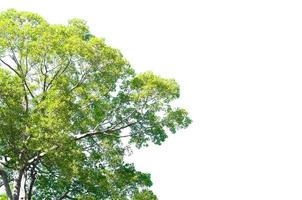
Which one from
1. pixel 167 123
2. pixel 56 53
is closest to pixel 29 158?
pixel 56 53

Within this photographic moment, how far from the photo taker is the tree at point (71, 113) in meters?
14.9

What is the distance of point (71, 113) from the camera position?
1523cm

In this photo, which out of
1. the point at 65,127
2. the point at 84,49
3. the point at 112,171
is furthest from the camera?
the point at 112,171

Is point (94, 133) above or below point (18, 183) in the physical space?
above

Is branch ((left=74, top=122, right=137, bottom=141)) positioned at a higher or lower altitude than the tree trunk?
higher

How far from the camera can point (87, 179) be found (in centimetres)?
1647

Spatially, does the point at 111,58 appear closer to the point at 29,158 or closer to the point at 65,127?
the point at 65,127

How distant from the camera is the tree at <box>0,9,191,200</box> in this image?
14.9 meters

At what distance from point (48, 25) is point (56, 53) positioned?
3.31 feet

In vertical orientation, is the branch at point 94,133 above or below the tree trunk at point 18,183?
above

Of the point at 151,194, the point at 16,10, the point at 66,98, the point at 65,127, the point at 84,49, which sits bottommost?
the point at 151,194

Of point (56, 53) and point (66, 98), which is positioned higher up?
point (56, 53)

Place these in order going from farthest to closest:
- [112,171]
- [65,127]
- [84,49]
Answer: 1. [112,171]
2. [84,49]
3. [65,127]

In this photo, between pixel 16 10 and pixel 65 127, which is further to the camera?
pixel 16 10
